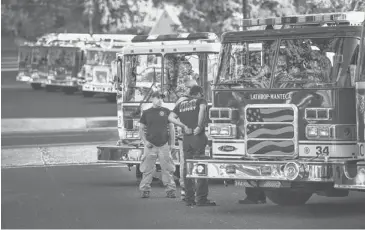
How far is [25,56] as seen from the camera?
191 ft

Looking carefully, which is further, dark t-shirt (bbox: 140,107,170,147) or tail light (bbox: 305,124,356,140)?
dark t-shirt (bbox: 140,107,170,147)

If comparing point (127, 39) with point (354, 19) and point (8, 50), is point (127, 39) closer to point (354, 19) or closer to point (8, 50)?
point (354, 19)

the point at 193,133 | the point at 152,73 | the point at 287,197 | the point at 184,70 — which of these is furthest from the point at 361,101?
the point at 152,73

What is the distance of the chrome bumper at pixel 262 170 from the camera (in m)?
13.5

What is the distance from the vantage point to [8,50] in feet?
322

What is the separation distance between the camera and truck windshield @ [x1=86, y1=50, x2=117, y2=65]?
49.5 metres

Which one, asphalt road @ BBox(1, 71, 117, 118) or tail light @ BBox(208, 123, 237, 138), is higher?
tail light @ BBox(208, 123, 237, 138)

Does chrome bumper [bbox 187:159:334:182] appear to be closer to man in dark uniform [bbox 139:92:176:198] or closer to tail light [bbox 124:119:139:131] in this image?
man in dark uniform [bbox 139:92:176:198]

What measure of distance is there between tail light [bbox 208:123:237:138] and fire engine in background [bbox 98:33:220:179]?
370 centimetres

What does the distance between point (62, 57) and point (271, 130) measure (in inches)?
1647

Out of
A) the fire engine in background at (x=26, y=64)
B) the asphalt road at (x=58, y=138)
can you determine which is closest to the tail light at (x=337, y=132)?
the asphalt road at (x=58, y=138)

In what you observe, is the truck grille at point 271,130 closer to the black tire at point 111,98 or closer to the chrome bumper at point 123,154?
the chrome bumper at point 123,154

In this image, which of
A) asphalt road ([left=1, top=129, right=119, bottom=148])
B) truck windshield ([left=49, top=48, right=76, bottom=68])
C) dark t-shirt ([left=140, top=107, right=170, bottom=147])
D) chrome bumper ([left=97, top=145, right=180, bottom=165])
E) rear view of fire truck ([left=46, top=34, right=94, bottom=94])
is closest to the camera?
dark t-shirt ([left=140, top=107, right=170, bottom=147])

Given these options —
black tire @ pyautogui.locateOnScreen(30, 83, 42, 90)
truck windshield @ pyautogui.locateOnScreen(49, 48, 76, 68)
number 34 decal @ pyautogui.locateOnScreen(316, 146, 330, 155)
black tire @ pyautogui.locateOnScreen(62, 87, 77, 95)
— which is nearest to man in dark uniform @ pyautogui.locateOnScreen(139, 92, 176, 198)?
number 34 decal @ pyautogui.locateOnScreen(316, 146, 330, 155)
